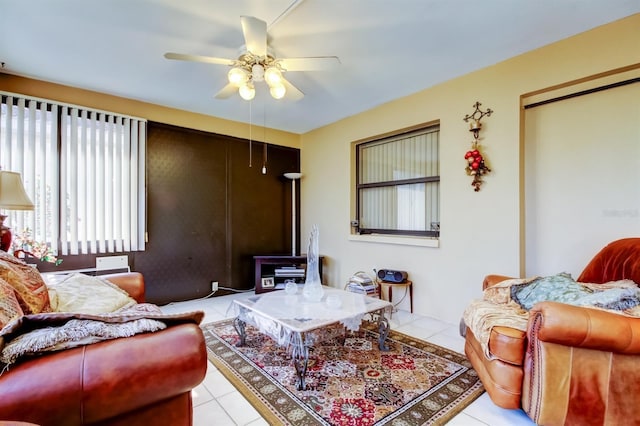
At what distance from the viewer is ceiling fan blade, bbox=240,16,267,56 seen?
5.82ft

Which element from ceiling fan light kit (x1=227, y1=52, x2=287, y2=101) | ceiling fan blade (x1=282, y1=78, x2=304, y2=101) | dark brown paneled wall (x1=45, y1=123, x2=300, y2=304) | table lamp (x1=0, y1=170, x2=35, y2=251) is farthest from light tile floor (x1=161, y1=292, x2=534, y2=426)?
ceiling fan blade (x1=282, y1=78, x2=304, y2=101)

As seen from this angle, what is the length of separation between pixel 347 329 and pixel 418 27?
225cm

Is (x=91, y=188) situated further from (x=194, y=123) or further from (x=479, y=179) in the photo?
(x=479, y=179)

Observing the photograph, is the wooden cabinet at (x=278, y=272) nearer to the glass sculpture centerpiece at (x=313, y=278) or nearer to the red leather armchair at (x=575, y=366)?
the glass sculpture centerpiece at (x=313, y=278)

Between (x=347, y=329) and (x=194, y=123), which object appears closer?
(x=347, y=329)

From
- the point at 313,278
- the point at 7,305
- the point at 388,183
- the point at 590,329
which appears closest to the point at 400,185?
Result: the point at 388,183

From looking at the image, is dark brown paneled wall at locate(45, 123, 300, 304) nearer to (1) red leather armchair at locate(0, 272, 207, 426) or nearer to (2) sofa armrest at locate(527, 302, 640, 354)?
(1) red leather armchair at locate(0, 272, 207, 426)

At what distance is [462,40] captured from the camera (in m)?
2.33

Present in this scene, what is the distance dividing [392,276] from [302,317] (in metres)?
1.59

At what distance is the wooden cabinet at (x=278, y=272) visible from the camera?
401 cm

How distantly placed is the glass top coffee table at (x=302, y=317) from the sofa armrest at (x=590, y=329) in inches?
43.7

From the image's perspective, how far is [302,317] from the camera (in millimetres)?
2023

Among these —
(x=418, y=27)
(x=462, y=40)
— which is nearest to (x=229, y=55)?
(x=418, y=27)

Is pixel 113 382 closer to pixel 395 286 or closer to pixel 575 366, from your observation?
pixel 575 366
